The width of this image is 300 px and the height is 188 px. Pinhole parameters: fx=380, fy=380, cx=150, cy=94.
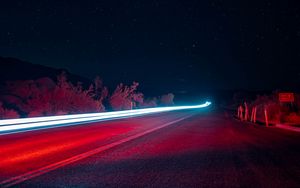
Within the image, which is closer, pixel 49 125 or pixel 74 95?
pixel 49 125

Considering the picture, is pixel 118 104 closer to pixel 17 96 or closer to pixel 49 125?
pixel 17 96

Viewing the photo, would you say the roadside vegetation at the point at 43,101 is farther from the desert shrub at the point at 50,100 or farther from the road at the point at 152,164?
the road at the point at 152,164

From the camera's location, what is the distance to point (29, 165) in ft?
30.1

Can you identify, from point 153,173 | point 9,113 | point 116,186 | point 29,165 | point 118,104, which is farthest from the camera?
point 118,104

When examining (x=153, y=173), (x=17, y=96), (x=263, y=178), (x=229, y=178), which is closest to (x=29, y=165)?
(x=153, y=173)

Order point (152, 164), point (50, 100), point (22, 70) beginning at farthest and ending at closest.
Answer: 1. point (22, 70)
2. point (50, 100)
3. point (152, 164)

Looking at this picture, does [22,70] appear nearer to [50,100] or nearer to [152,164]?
[50,100]

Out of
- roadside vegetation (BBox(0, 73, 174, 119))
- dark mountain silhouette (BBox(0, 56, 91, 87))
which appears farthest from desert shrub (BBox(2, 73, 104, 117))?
dark mountain silhouette (BBox(0, 56, 91, 87))

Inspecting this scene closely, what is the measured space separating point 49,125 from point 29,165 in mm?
15604

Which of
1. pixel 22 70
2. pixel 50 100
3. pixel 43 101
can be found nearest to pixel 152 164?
pixel 43 101

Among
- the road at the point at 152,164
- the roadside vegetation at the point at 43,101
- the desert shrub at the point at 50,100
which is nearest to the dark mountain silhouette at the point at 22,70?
the roadside vegetation at the point at 43,101

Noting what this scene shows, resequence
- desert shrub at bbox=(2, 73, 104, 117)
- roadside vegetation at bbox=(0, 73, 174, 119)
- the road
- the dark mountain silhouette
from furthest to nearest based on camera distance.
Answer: the dark mountain silhouette, desert shrub at bbox=(2, 73, 104, 117), roadside vegetation at bbox=(0, 73, 174, 119), the road

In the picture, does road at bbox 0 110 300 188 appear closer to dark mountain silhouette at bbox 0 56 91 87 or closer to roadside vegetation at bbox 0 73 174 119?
roadside vegetation at bbox 0 73 174 119

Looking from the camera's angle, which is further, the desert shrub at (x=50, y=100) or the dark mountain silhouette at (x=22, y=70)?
the dark mountain silhouette at (x=22, y=70)
